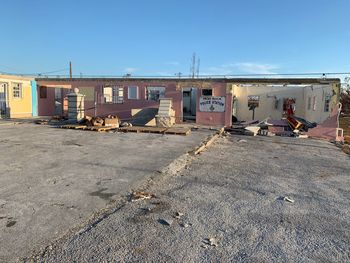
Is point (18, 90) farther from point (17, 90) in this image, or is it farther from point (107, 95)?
point (107, 95)

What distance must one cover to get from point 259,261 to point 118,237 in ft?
6.11

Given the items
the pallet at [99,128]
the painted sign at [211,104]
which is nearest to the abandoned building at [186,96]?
the painted sign at [211,104]

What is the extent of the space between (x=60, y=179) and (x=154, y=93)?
1719 centimetres

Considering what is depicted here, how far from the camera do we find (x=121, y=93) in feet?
79.8

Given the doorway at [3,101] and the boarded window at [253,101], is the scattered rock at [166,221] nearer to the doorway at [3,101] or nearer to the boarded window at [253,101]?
the doorway at [3,101]

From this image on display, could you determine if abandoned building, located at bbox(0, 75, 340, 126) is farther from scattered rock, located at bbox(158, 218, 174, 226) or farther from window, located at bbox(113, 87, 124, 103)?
scattered rock, located at bbox(158, 218, 174, 226)

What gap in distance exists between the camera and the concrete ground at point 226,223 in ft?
12.7

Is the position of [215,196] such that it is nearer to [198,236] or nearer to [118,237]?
[198,236]

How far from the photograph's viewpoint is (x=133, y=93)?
2389 centimetres

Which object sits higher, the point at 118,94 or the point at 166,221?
the point at 118,94

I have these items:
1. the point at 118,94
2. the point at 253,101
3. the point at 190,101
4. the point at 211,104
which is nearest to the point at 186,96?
the point at 190,101

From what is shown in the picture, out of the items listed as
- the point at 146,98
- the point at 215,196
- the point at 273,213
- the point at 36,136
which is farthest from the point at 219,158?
the point at 146,98

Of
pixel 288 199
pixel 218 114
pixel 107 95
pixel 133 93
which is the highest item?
pixel 133 93

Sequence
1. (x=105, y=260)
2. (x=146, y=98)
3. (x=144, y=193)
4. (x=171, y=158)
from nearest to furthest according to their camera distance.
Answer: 1. (x=105, y=260)
2. (x=144, y=193)
3. (x=171, y=158)
4. (x=146, y=98)
